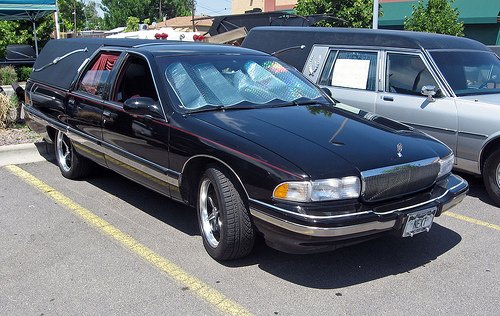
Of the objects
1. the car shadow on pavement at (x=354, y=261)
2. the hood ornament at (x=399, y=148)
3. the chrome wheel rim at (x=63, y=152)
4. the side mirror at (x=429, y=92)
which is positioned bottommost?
the car shadow on pavement at (x=354, y=261)

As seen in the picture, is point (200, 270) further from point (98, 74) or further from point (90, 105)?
point (98, 74)

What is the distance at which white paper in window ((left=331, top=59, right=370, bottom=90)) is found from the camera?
6.60 meters

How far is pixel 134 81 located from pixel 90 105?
674 mm

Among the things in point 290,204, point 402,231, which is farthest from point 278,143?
point 402,231

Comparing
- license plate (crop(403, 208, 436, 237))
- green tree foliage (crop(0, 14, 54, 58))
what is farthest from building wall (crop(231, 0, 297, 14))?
license plate (crop(403, 208, 436, 237))

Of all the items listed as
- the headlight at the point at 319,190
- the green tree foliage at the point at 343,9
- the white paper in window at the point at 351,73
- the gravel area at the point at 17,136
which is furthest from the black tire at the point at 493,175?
the green tree foliage at the point at 343,9

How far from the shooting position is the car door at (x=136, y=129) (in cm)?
417

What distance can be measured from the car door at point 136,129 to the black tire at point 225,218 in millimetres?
547

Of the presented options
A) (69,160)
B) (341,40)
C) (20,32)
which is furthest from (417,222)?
(20,32)

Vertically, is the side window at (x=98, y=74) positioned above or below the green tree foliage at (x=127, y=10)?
below

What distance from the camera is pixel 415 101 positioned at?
598cm

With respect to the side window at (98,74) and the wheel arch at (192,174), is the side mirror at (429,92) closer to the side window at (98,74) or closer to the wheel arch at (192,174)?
the wheel arch at (192,174)

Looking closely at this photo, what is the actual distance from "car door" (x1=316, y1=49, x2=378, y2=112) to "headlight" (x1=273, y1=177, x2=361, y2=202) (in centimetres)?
337

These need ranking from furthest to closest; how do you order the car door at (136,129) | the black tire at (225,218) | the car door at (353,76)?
the car door at (353,76), the car door at (136,129), the black tire at (225,218)
